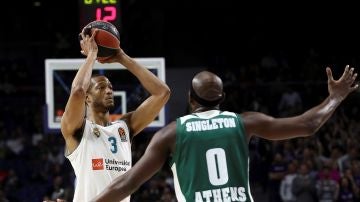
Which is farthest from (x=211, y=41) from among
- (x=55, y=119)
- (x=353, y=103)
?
(x=55, y=119)

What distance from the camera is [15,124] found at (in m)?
16.5

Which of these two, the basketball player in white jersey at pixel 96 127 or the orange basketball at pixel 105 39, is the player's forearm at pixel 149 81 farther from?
the orange basketball at pixel 105 39

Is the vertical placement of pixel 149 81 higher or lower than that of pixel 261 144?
higher

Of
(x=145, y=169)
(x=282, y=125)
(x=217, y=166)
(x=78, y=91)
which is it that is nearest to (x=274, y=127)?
(x=282, y=125)

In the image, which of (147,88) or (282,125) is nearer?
(282,125)

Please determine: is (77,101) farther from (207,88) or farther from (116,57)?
(207,88)

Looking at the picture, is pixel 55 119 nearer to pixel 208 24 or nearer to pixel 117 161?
pixel 117 161

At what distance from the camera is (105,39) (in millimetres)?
5512

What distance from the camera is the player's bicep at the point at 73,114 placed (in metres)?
5.09

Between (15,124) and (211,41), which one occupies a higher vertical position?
(211,41)

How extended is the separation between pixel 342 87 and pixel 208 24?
16.2 meters

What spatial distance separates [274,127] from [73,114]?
1810mm

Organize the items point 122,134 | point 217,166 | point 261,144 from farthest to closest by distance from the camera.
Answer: point 261,144 → point 122,134 → point 217,166

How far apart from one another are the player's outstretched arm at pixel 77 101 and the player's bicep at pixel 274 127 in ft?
5.20
